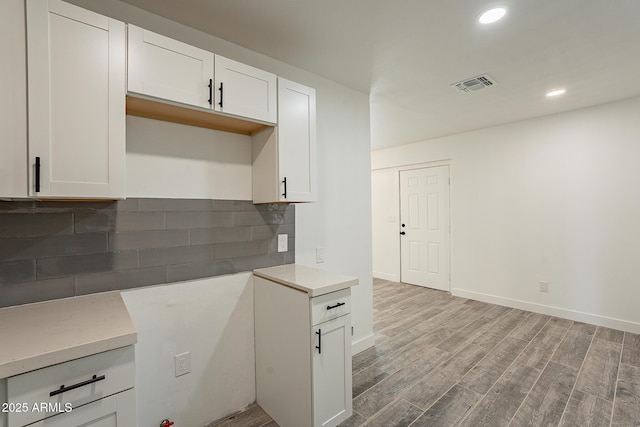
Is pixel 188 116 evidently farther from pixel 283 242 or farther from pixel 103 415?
pixel 103 415

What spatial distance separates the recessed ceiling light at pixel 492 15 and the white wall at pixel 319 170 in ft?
4.13

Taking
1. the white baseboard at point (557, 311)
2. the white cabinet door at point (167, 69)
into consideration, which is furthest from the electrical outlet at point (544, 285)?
the white cabinet door at point (167, 69)

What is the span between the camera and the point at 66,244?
1.50 metres

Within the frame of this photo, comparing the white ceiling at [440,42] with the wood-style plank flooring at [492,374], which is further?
the wood-style plank flooring at [492,374]

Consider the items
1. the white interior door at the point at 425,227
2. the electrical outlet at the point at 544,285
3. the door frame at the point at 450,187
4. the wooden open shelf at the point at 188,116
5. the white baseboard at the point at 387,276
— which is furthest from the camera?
the white baseboard at the point at 387,276

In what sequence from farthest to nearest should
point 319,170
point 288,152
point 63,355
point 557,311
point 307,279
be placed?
point 557,311
point 319,170
point 288,152
point 307,279
point 63,355

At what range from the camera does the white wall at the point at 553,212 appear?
327 cm

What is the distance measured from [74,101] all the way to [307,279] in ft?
4.86

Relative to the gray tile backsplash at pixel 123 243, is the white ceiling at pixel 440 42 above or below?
above

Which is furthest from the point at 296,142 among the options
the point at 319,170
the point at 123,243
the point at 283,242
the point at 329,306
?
the point at 123,243

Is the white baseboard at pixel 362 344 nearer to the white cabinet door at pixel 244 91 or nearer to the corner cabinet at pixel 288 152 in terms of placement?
the corner cabinet at pixel 288 152

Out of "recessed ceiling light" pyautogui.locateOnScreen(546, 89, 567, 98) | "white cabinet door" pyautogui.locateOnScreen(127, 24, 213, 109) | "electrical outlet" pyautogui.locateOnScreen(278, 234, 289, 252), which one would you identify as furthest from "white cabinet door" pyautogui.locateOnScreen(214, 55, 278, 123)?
"recessed ceiling light" pyautogui.locateOnScreen(546, 89, 567, 98)

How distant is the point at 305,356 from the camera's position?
1.70 meters

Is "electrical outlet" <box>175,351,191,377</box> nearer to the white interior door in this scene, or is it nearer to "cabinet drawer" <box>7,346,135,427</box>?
"cabinet drawer" <box>7,346,135,427</box>
